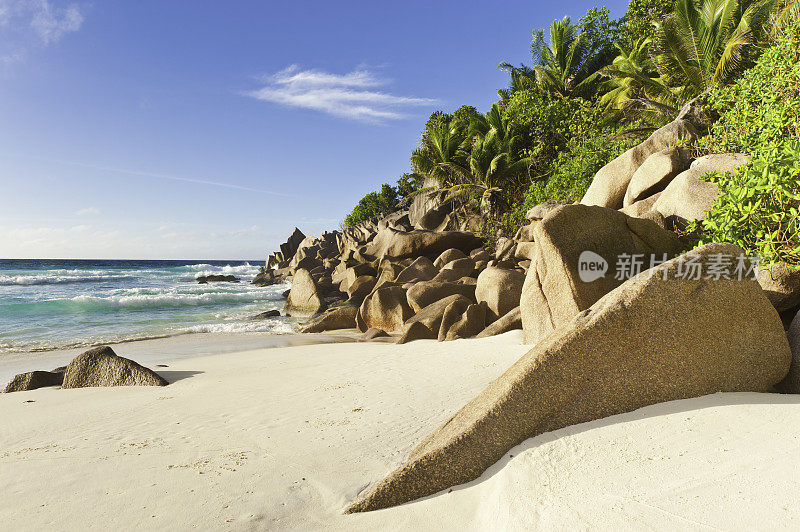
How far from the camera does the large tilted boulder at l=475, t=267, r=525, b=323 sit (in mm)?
11345

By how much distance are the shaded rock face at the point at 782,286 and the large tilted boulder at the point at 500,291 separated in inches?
243

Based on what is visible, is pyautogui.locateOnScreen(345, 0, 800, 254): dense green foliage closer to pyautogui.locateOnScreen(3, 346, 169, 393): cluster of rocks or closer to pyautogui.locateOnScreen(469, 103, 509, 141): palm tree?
pyautogui.locateOnScreen(469, 103, 509, 141): palm tree

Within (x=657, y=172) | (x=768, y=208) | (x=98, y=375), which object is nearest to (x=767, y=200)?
(x=768, y=208)

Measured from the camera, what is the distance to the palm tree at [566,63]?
28125mm

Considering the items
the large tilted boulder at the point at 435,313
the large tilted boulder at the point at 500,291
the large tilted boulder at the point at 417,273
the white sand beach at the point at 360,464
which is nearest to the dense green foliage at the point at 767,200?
the white sand beach at the point at 360,464

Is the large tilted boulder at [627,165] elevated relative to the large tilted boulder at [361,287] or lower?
elevated

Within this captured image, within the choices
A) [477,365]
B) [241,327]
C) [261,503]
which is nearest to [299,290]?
[241,327]

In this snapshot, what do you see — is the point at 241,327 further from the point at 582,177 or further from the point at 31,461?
the point at 582,177

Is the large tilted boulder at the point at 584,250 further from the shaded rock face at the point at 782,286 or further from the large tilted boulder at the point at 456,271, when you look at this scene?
the large tilted boulder at the point at 456,271

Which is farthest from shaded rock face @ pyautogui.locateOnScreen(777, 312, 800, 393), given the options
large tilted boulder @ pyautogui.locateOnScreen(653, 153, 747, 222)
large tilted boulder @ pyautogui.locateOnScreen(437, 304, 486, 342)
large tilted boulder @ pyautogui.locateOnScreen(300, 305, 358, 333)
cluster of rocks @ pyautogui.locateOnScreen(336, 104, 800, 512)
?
large tilted boulder @ pyautogui.locateOnScreen(300, 305, 358, 333)

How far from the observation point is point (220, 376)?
8.28 metres

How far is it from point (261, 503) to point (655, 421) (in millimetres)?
2954

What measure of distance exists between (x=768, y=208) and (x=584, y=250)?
225 cm

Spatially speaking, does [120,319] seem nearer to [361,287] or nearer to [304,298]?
[304,298]
